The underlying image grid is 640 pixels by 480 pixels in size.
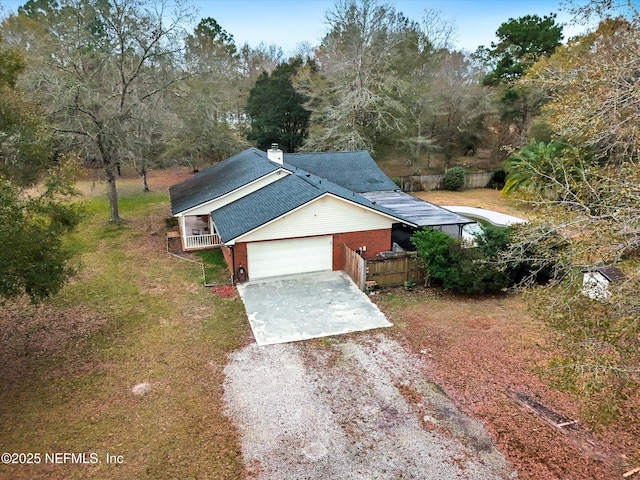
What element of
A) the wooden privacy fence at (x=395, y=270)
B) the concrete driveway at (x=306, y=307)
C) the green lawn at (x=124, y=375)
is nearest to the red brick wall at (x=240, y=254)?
the concrete driveway at (x=306, y=307)

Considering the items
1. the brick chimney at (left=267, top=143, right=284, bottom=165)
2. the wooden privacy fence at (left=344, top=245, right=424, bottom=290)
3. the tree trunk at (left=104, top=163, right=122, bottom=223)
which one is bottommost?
the wooden privacy fence at (left=344, top=245, right=424, bottom=290)

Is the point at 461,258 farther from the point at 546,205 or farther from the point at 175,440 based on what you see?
the point at 175,440

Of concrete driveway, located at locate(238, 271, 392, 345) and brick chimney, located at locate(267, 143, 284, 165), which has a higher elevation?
brick chimney, located at locate(267, 143, 284, 165)

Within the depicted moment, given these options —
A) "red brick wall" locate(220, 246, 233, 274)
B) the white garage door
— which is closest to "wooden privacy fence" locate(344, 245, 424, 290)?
the white garage door

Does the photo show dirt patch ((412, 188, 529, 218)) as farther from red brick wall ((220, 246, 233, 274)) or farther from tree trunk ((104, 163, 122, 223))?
tree trunk ((104, 163, 122, 223))

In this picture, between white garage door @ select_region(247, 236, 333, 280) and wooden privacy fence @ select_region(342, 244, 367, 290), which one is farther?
white garage door @ select_region(247, 236, 333, 280)

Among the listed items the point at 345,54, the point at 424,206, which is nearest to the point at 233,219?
the point at 424,206

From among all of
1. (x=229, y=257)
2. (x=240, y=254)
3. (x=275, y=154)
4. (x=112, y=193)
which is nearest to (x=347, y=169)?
(x=275, y=154)
